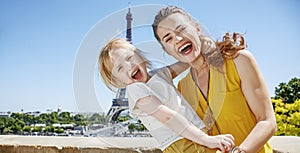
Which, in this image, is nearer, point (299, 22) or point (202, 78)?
point (202, 78)

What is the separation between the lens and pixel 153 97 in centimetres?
53

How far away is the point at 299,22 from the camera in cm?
249

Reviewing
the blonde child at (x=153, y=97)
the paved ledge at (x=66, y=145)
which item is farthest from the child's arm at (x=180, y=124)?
the paved ledge at (x=66, y=145)

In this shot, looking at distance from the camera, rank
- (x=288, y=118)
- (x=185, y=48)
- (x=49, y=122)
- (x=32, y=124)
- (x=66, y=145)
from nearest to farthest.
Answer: (x=185, y=48), (x=66, y=145), (x=49, y=122), (x=32, y=124), (x=288, y=118)

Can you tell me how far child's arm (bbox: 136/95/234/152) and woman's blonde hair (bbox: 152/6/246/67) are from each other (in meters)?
0.10

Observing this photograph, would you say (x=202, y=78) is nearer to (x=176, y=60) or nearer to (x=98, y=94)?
(x=176, y=60)

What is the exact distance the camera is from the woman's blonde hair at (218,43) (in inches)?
21.1

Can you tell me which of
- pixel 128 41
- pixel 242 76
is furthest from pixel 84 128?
pixel 242 76

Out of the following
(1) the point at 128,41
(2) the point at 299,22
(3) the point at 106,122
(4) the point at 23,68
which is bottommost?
(3) the point at 106,122

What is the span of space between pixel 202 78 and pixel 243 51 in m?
0.07

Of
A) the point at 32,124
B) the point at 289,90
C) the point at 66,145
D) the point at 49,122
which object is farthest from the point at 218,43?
the point at 289,90

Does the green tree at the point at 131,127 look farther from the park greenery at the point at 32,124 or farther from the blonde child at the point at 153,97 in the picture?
the park greenery at the point at 32,124

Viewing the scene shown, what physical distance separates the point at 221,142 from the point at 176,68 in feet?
0.42

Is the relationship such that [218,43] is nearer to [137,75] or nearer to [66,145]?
[137,75]
